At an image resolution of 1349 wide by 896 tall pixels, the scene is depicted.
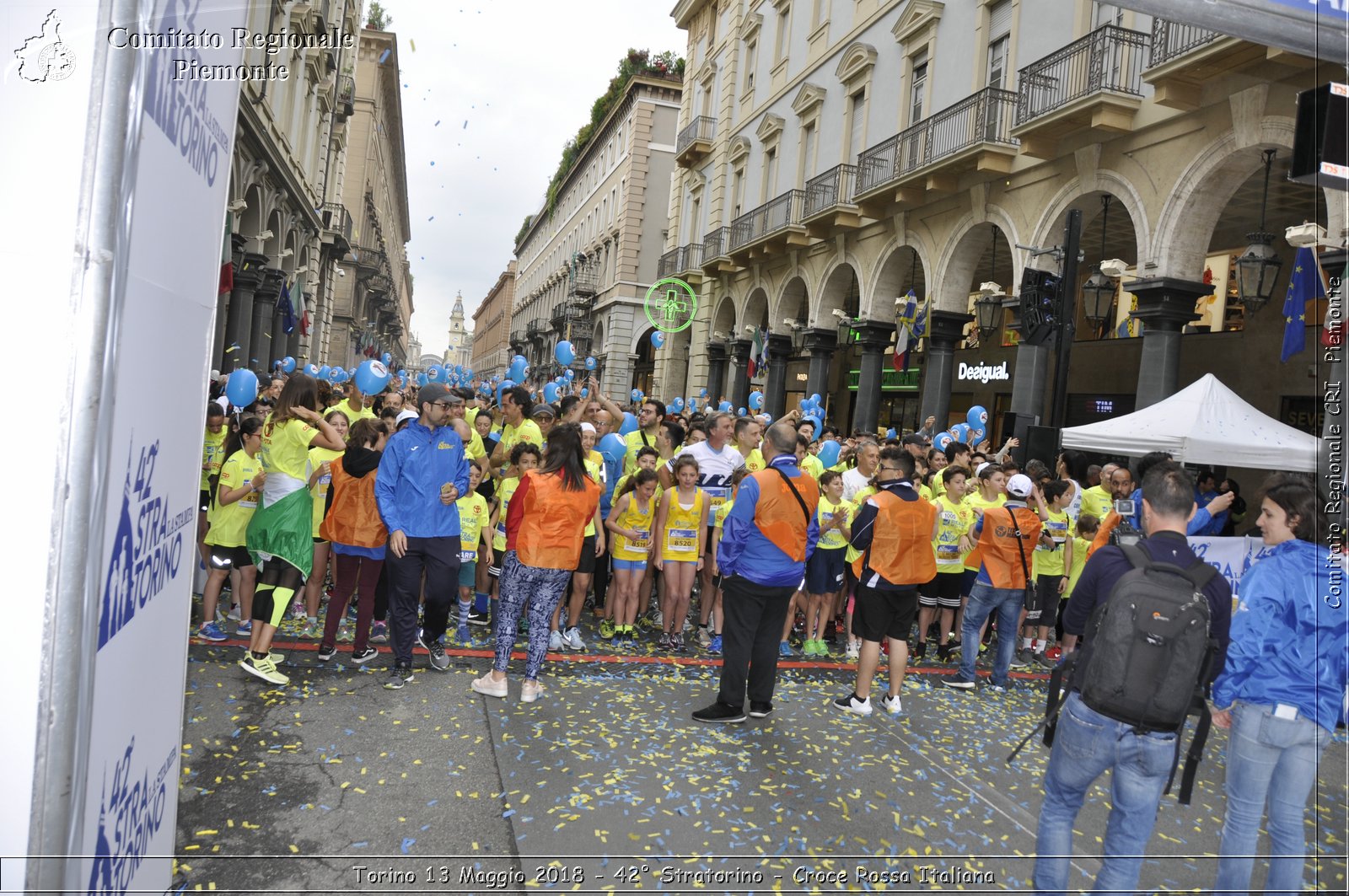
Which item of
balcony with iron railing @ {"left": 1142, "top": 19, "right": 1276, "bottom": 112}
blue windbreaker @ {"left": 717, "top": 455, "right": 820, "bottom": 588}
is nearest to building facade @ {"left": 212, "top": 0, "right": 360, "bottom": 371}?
blue windbreaker @ {"left": 717, "top": 455, "right": 820, "bottom": 588}

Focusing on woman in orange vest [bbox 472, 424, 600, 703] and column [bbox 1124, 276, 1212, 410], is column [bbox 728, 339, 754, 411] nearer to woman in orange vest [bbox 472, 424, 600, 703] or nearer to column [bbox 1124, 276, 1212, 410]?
column [bbox 1124, 276, 1212, 410]

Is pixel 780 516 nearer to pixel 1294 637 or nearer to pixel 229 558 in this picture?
pixel 1294 637

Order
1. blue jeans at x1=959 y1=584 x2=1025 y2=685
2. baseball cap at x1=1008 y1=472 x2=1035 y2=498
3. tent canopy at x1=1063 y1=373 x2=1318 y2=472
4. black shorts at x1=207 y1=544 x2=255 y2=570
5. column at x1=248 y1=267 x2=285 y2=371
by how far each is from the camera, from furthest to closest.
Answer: column at x1=248 y1=267 x2=285 y2=371
tent canopy at x1=1063 y1=373 x2=1318 y2=472
baseball cap at x1=1008 y1=472 x2=1035 y2=498
blue jeans at x1=959 y1=584 x2=1025 y2=685
black shorts at x1=207 y1=544 x2=255 y2=570

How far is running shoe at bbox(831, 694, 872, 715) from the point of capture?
6.25m

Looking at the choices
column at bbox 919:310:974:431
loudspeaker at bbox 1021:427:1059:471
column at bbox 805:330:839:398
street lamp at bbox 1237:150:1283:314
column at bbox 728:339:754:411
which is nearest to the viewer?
loudspeaker at bbox 1021:427:1059:471

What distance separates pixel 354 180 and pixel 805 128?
33999 millimetres

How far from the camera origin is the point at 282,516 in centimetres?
595

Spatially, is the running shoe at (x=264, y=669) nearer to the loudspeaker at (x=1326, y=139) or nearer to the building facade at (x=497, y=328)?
the loudspeaker at (x=1326, y=139)

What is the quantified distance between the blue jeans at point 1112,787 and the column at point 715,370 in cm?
2729

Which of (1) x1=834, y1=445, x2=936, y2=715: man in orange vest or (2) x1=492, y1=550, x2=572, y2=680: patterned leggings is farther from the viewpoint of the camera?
(1) x1=834, y1=445, x2=936, y2=715: man in orange vest

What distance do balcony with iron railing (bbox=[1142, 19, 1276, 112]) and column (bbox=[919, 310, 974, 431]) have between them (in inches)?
240

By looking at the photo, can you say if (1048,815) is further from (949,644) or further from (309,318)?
(309,318)

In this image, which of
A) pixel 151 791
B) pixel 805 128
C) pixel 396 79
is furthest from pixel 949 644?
pixel 396 79

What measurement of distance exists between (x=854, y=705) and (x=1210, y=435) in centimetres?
565
